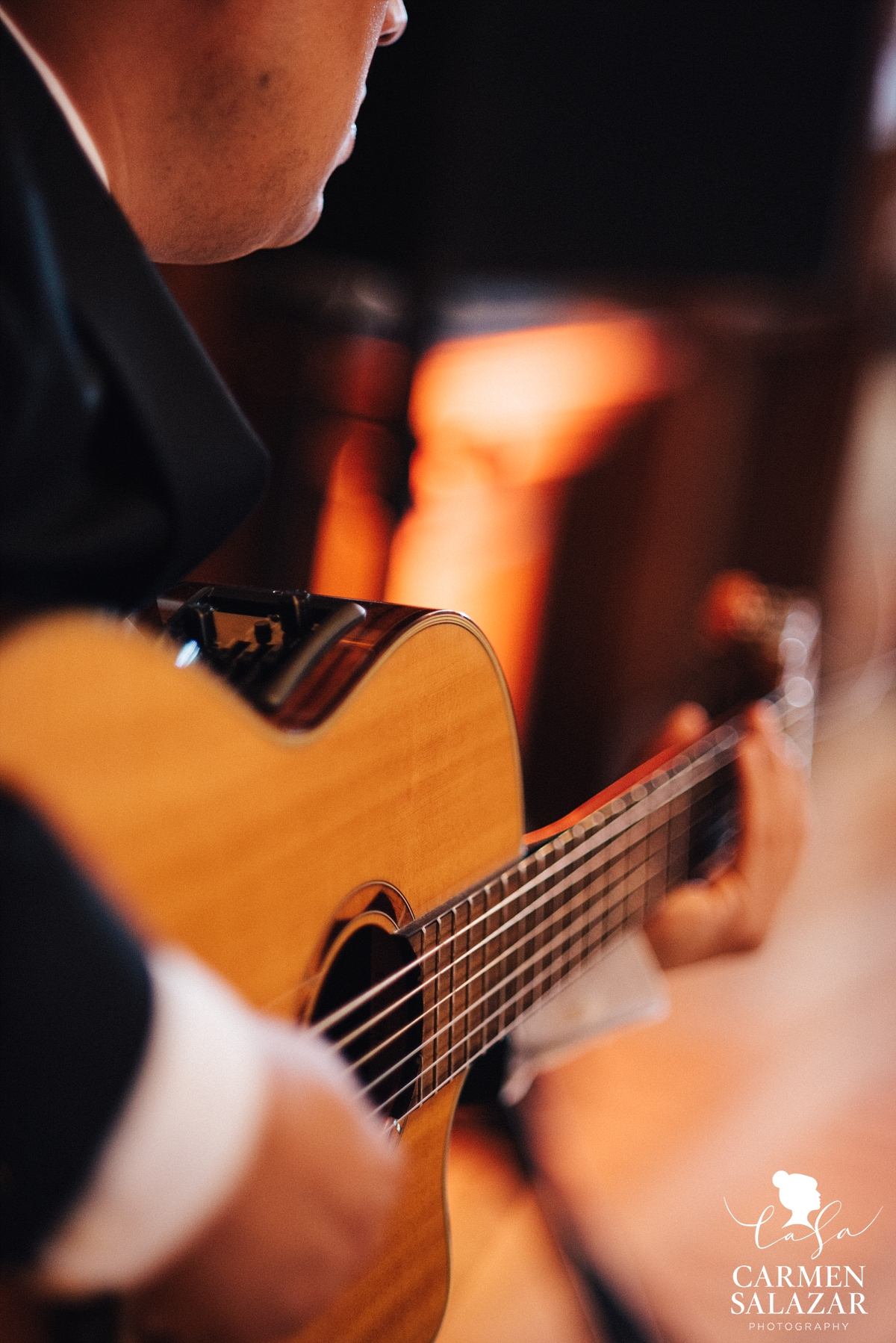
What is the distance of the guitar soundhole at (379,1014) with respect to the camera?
0.56 metres

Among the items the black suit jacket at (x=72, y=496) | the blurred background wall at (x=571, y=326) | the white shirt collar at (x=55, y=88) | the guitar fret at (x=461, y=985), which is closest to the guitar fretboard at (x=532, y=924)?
the guitar fret at (x=461, y=985)

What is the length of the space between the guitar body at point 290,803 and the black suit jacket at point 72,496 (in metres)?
0.03

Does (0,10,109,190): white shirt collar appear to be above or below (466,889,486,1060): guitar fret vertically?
above

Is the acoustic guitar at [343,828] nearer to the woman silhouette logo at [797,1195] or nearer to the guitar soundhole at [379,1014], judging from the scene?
the guitar soundhole at [379,1014]

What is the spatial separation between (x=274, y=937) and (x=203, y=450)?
0.22 meters

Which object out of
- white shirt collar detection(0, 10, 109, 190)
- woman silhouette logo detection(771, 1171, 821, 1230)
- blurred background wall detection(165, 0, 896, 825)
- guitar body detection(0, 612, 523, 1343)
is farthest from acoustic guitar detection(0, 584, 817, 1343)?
blurred background wall detection(165, 0, 896, 825)

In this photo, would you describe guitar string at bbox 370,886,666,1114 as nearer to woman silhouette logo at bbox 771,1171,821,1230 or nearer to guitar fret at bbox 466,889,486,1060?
guitar fret at bbox 466,889,486,1060

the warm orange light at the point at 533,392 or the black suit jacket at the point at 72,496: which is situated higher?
the black suit jacket at the point at 72,496

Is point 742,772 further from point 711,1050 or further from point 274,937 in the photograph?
point 711,1050

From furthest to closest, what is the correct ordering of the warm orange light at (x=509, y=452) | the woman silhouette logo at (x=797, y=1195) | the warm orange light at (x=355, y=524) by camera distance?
the warm orange light at (x=509, y=452)
the warm orange light at (x=355, y=524)
the woman silhouette logo at (x=797, y=1195)

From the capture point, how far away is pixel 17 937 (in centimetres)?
34

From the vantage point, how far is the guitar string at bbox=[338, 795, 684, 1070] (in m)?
0.58

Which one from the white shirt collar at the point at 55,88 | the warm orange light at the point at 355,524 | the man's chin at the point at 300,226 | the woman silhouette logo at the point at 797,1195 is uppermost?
the white shirt collar at the point at 55,88

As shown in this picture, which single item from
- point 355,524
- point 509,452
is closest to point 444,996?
point 355,524
